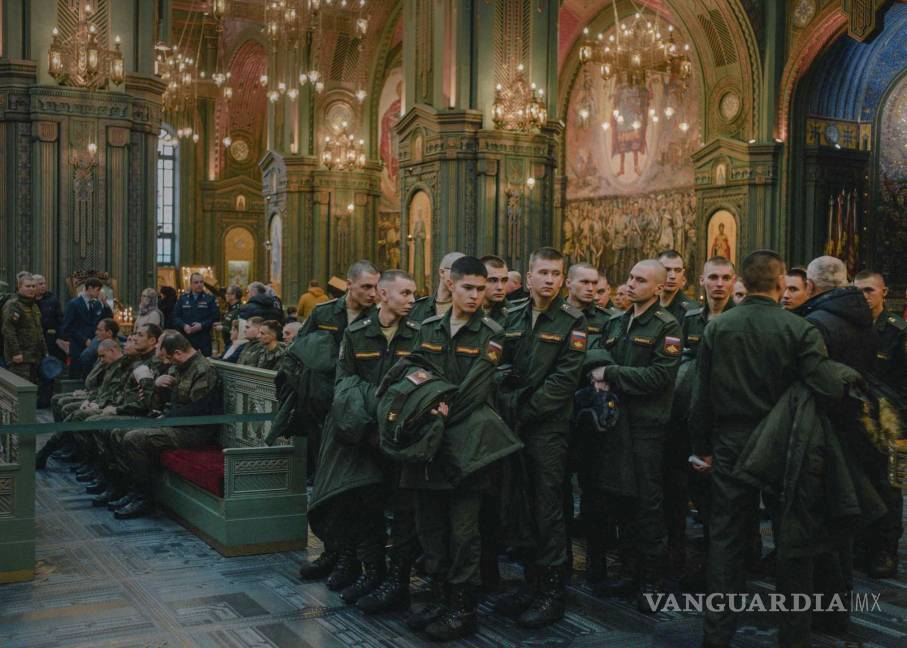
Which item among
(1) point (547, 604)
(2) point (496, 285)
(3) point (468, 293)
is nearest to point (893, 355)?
(2) point (496, 285)

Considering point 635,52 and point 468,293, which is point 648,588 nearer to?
point 468,293

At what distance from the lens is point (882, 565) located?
6219 mm

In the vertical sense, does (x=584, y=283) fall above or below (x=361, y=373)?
above

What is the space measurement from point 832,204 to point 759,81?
3356 millimetres

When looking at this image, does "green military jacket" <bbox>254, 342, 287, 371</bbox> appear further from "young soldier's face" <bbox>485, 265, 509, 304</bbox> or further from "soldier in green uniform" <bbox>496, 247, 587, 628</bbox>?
"soldier in green uniform" <bbox>496, 247, 587, 628</bbox>

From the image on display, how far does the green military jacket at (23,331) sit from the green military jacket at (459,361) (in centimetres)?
843

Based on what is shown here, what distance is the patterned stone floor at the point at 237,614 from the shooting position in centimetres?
497

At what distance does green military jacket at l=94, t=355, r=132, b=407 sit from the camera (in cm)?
883

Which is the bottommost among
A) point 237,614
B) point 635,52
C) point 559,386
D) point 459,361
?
point 237,614

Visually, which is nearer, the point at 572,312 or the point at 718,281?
the point at 572,312

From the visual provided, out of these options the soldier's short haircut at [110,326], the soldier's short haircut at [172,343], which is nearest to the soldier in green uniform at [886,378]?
the soldier's short haircut at [172,343]

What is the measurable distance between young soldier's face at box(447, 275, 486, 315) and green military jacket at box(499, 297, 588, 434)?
0.47 m

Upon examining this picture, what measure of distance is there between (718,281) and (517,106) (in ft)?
41.6

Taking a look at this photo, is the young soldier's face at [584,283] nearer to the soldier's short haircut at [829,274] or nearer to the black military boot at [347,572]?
the soldier's short haircut at [829,274]
